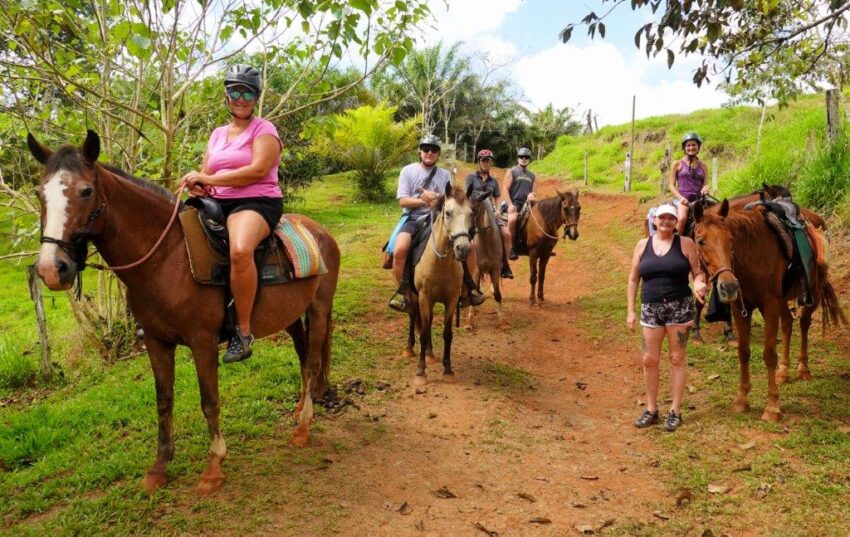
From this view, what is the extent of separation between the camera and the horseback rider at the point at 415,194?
675 centimetres

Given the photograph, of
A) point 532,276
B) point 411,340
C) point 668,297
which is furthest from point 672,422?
point 532,276

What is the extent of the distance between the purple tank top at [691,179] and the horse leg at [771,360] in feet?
11.0

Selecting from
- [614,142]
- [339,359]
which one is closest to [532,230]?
[339,359]

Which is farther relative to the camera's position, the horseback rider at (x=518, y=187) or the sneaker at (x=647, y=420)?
the horseback rider at (x=518, y=187)

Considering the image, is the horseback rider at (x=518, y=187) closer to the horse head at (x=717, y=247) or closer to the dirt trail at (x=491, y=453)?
the dirt trail at (x=491, y=453)

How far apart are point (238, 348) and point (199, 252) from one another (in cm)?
71

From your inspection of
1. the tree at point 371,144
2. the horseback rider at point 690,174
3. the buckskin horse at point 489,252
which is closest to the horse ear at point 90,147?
the buckskin horse at point 489,252

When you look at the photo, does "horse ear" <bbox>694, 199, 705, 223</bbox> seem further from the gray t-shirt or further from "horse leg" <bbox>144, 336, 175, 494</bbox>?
"horse leg" <bbox>144, 336, 175, 494</bbox>

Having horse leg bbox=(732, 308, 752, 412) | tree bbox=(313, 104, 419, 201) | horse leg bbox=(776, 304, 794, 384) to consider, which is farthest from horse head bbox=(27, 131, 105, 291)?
tree bbox=(313, 104, 419, 201)

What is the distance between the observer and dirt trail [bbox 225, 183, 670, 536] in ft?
12.4

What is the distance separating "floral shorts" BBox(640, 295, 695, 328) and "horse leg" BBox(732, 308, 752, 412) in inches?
22.4

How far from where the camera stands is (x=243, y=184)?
384 cm

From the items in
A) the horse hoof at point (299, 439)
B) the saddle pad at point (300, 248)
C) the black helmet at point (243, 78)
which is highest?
the black helmet at point (243, 78)

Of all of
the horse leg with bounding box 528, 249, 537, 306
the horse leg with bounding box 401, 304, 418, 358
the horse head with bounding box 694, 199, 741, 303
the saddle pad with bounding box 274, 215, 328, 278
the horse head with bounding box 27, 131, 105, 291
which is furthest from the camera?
the horse leg with bounding box 528, 249, 537, 306
